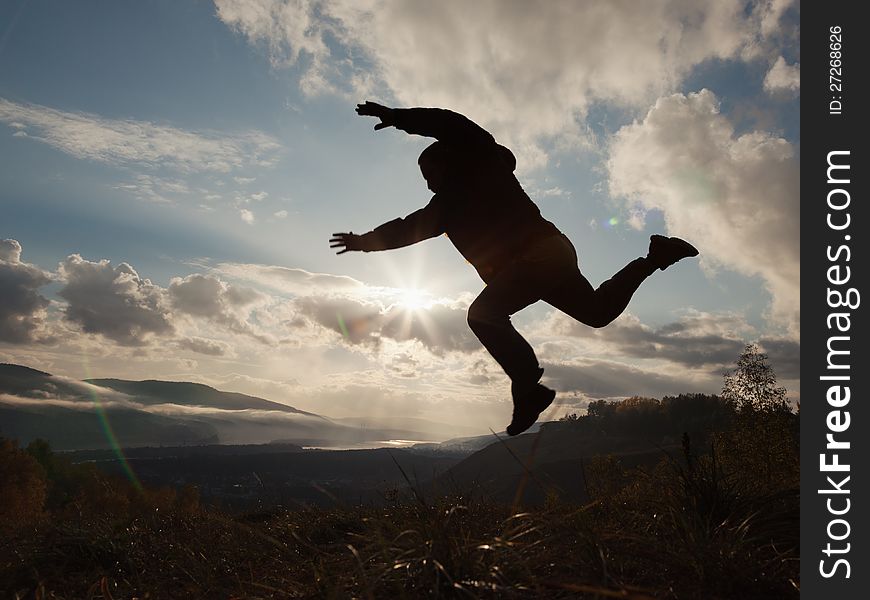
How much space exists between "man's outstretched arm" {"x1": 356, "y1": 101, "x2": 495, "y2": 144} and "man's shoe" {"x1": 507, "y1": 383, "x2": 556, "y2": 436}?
2079mm

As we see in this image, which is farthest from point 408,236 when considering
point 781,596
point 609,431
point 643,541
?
point 609,431

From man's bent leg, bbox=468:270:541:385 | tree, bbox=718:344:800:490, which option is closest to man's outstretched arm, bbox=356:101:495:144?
man's bent leg, bbox=468:270:541:385

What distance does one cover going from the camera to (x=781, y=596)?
2.60 metres

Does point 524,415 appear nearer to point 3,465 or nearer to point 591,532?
point 591,532

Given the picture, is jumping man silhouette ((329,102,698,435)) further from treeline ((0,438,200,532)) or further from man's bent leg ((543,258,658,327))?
treeline ((0,438,200,532))

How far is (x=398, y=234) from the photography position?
4.78m

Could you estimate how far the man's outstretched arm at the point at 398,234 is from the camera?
465 cm

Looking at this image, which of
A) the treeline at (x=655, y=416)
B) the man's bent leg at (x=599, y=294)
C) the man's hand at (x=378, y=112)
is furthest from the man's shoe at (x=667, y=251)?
the treeline at (x=655, y=416)

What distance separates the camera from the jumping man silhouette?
4348 mm

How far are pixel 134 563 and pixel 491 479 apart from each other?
123 inches

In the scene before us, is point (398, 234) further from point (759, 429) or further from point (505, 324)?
point (759, 429)

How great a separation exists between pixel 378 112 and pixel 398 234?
1.02 meters
